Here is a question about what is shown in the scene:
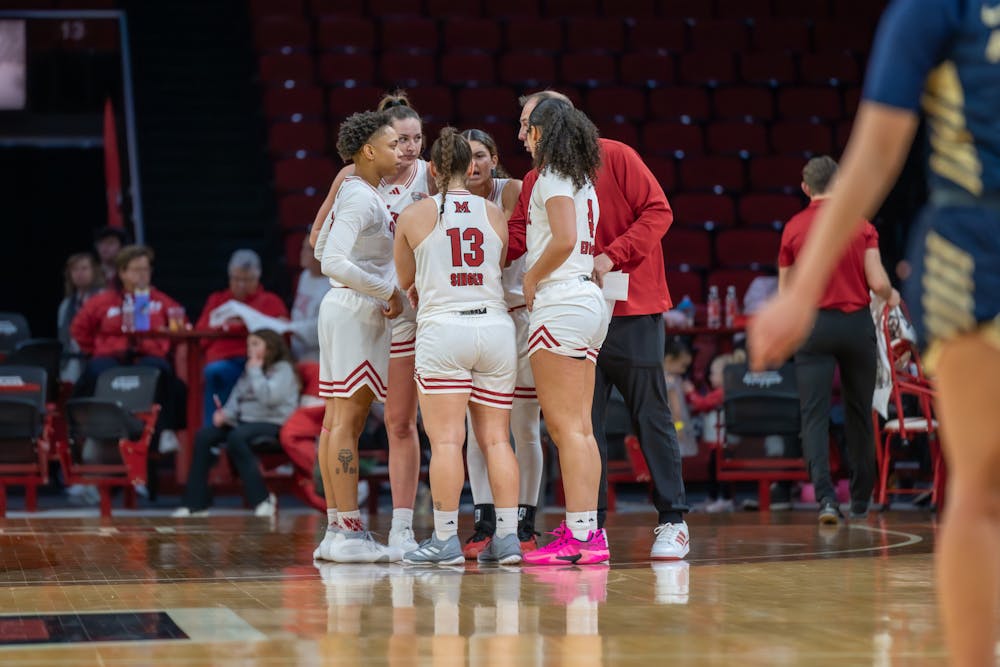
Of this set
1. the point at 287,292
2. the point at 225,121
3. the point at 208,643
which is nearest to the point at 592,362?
the point at 208,643

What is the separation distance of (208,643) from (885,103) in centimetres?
202

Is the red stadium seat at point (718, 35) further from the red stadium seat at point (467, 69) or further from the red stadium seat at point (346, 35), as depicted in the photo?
the red stadium seat at point (346, 35)

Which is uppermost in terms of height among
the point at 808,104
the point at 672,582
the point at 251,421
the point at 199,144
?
the point at 808,104

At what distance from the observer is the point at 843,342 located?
6996mm

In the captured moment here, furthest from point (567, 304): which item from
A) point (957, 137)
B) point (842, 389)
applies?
point (957, 137)

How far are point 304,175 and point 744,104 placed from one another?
13.1 ft

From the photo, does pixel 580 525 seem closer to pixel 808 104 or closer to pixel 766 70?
pixel 808 104

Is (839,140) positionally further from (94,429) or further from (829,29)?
(94,429)

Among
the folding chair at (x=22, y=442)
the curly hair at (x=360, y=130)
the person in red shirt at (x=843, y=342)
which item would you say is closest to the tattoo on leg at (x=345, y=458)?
the curly hair at (x=360, y=130)

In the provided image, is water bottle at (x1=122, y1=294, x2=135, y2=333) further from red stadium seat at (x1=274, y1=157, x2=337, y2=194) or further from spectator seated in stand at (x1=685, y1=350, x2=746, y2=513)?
red stadium seat at (x1=274, y1=157, x2=337, y2=194)

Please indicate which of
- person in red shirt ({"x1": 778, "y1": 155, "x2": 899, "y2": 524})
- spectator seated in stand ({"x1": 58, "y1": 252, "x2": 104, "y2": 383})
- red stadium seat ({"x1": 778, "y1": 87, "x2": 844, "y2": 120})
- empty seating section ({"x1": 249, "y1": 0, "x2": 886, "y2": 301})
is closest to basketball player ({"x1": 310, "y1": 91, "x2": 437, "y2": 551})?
person in red shirt ({"x1": 778, "y1": 155, "x2": 899, "y2": 524})

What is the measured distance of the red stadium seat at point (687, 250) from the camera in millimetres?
12219

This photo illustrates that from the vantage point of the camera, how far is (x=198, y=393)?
9.04m

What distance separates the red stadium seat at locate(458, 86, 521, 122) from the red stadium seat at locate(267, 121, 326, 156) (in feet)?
4.09
